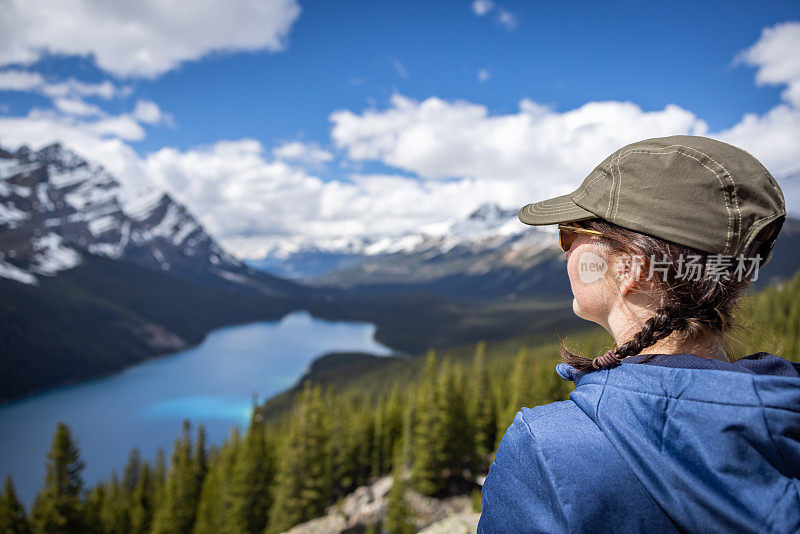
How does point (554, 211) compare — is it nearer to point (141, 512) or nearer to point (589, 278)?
point (589, 278)

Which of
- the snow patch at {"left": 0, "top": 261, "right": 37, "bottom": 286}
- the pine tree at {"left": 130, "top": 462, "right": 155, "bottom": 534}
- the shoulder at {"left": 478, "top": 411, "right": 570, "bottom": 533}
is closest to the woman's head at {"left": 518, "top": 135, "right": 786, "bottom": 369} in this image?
the shoulder at {"left": 478, "top": 411, "right": 570, "bottom": 533}

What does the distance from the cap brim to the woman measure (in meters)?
0.01

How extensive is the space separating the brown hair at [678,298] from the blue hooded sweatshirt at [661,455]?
13 cm

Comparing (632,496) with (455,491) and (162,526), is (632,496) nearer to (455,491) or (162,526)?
(455,491)

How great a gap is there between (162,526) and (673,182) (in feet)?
117

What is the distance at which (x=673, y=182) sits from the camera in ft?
4.83

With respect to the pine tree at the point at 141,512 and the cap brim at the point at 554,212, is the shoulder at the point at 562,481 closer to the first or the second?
the cap brim at the point at 554,212

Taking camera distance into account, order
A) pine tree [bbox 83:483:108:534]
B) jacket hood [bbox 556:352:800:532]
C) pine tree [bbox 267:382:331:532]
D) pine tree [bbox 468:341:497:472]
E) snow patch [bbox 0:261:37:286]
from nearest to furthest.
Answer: jacket hood [bbox 556:352:800:532]
pine tree [bbox 267:382:331:532]
pine tree [bbox 83:483:108:534]
pine tree [bbox 468:341:497:472]
snow patch [bbox 0:261:37:286]

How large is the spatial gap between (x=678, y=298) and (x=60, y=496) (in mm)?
33118

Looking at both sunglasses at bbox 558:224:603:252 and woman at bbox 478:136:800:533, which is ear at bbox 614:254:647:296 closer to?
woman at bbox 478:136:800:533

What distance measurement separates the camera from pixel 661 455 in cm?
118

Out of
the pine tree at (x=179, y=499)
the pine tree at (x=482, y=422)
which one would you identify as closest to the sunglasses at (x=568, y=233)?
the pine tree at (x=482, y=422)

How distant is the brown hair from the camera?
1507 mm

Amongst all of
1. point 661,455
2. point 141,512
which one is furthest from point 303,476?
point 661,455
